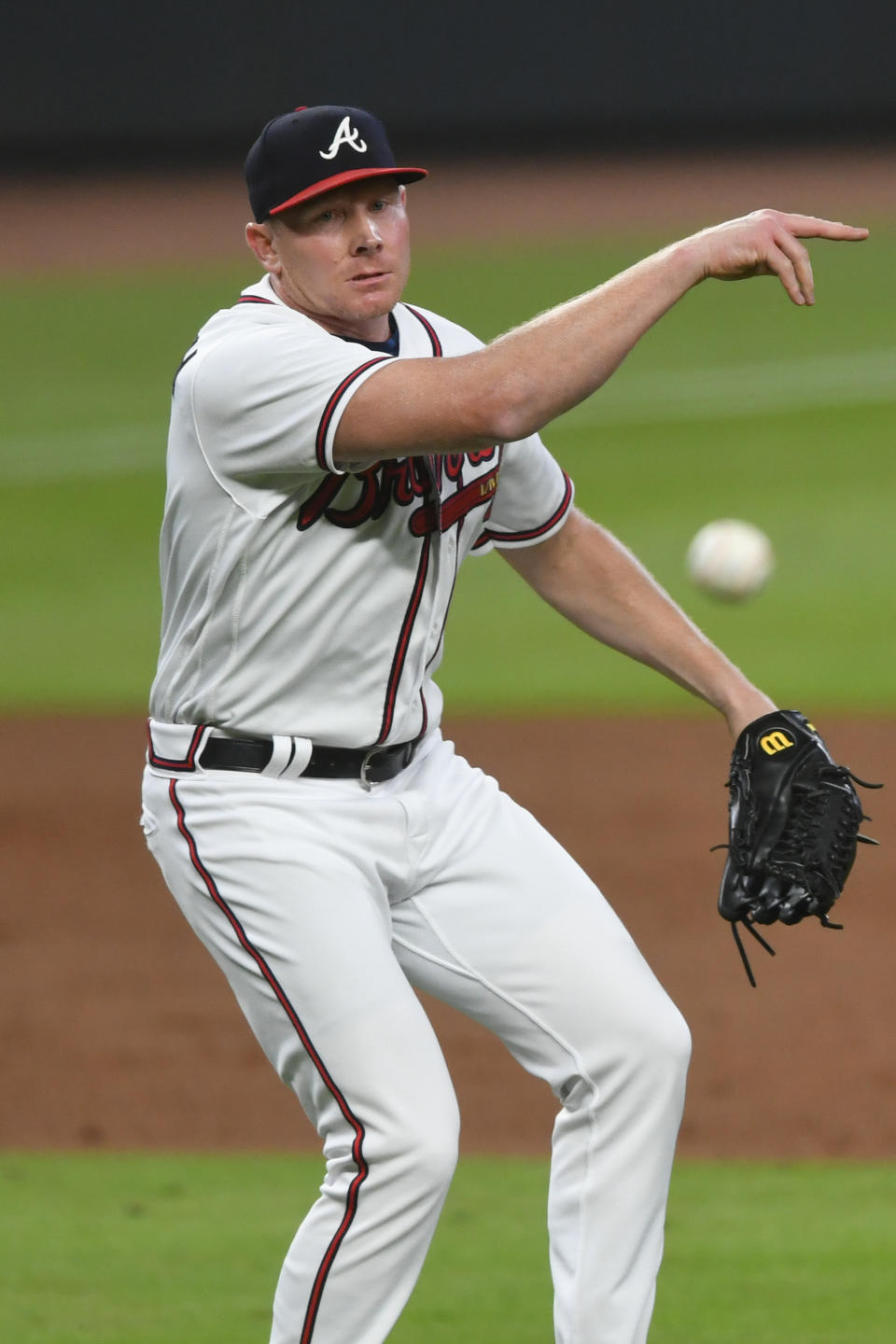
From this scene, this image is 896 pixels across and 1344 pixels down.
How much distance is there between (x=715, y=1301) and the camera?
3984 mm

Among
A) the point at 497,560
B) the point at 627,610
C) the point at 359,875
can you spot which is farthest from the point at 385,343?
the point at 497,560

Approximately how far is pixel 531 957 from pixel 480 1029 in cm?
312

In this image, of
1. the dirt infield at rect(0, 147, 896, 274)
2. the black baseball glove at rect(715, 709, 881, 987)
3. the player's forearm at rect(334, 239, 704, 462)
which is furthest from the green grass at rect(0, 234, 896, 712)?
the player's forearm at rect(334, 239, 704, 462)

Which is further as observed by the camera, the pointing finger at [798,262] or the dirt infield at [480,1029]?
the dirt infield at [480,1029]

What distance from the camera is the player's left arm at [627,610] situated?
138 inches

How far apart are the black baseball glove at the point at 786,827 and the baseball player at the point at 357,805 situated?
290 millimetres

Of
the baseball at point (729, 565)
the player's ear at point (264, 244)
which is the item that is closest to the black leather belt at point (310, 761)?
the player's ear at point (264, 244)

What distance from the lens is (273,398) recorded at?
2.89 m

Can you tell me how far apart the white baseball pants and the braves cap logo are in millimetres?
1034

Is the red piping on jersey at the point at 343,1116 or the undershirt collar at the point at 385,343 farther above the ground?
the undershirt collar at the point at 385,343

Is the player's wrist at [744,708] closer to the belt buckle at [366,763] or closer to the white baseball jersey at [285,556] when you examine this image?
the white baseball jersey at [285,556]

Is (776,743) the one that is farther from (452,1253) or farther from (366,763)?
(452,1253)

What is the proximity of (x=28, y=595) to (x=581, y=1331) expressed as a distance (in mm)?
10121

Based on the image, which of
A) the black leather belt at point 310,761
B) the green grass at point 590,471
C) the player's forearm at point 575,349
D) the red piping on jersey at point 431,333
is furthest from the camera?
→ the green grass at point 590,471
